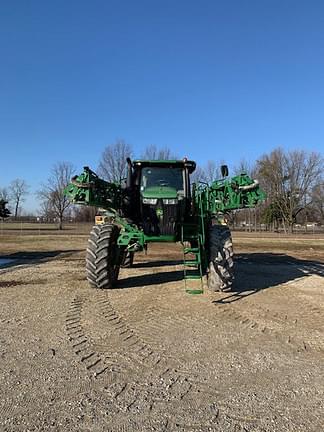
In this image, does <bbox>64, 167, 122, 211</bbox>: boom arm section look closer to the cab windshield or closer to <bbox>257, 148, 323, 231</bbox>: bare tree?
the cab windshield

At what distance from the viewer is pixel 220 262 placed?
27.4 feet

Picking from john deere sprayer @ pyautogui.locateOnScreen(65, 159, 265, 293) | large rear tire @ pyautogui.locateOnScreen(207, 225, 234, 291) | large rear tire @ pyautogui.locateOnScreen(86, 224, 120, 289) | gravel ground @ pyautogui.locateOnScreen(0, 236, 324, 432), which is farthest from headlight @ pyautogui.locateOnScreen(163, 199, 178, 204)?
gravel ground @ pyautogui.locateOnScreen(0, 236, 324, 432)

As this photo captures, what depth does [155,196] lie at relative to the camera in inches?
337

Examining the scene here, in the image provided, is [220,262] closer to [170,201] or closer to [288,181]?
[170,201]

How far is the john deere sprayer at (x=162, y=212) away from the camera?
835 centimetres

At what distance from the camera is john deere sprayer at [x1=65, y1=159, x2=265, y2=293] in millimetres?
8352

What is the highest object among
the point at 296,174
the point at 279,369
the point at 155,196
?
the point at 296,174

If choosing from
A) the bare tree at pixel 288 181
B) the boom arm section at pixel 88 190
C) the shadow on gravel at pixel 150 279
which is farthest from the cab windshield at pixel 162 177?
the bare tree at pixel 288 181

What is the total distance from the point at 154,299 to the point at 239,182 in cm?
306

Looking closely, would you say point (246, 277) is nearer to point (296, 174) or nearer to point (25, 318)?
point (25, 318)

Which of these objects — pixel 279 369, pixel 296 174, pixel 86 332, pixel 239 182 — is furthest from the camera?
pixel 296 174

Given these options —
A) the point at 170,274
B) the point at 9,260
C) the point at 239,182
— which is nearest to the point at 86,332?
the point at 239,182

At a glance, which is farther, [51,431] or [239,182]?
[239,182]

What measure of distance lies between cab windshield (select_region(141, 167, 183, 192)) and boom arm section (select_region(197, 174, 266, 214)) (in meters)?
0.70
